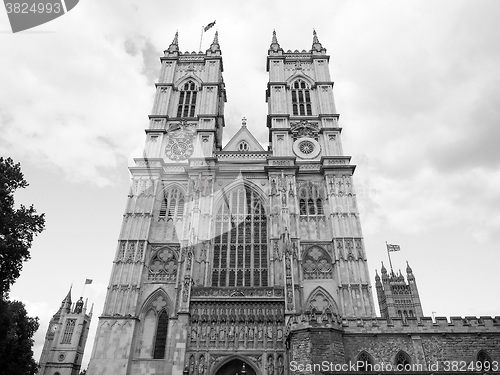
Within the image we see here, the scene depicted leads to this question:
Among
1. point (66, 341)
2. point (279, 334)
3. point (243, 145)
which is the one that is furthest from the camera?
point (66, 341)

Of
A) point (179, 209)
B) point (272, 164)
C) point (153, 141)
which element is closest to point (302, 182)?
point (272, 164)

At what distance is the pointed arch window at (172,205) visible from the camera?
92.9ft

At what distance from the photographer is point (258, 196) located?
29203 mm

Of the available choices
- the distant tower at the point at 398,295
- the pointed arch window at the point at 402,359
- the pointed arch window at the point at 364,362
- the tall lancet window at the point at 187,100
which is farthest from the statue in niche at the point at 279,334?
the distant tower at the point at 398,295

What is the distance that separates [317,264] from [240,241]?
565 cm

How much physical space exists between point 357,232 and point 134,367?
16.7m

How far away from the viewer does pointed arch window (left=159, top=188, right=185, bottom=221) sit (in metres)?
28.3

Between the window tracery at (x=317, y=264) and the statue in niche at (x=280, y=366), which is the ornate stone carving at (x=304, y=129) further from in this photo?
the statue in niche at (x=280, y=366)

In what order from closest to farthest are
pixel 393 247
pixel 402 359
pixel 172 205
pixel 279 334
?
pixel 402 359 < pixel 279 334 < pixel 172 205 < pixel 393 247

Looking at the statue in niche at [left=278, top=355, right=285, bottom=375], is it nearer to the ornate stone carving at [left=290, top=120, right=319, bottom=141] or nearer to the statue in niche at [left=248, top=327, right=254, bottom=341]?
→ the statue in niche at [left=248, top=327, right=254, bottom=341]

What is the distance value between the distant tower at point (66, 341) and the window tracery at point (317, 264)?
49643 mm

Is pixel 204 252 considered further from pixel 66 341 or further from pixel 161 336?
pixel 66 341

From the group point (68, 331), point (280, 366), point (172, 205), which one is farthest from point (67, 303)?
point (280, 366)

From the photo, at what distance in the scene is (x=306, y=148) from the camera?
3155cm
